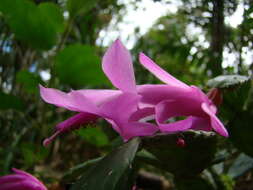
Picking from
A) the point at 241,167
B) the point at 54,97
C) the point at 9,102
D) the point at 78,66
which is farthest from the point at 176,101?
the point at 9,102

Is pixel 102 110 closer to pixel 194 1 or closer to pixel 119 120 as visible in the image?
pixel 119 120

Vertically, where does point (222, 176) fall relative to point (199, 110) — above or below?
below

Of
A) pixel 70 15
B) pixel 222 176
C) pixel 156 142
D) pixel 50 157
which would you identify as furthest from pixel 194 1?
pixel 50 157

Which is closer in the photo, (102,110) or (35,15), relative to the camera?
(102,110)

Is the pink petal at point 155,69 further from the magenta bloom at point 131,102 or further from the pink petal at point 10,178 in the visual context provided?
the pink petal at point 10,178

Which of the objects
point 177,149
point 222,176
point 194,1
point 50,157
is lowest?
point 50,157

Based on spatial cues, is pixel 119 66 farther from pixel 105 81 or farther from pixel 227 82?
pixel 105 81

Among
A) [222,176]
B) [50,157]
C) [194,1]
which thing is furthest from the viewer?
[50,157]
